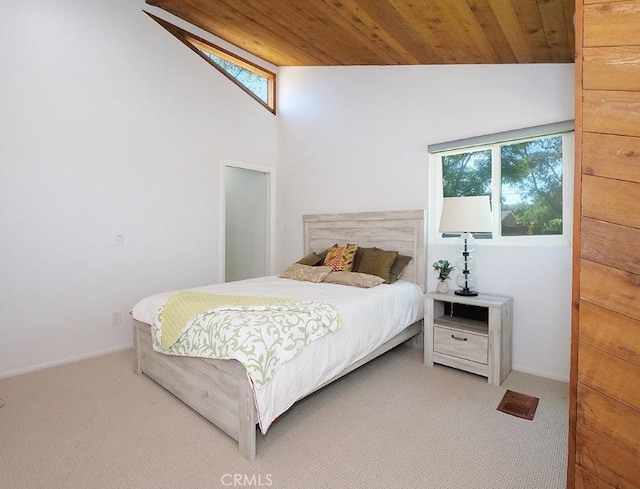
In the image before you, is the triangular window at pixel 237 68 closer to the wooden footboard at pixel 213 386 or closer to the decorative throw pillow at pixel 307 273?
the decorative throw pillow at pixel 307 273

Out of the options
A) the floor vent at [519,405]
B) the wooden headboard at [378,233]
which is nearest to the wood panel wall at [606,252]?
the floor vent at [519,405]

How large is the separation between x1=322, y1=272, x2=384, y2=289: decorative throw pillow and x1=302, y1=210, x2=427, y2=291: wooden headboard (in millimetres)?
507

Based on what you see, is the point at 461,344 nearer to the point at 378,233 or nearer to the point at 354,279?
the point at 354,279

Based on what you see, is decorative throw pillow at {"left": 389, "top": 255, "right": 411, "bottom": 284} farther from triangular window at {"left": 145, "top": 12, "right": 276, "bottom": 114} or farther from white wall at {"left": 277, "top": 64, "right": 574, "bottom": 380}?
triangular window at {"left": 145, "top": 12, "right": 276, "bottom": 114}

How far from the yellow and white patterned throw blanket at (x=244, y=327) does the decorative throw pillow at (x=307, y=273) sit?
0.93 metres

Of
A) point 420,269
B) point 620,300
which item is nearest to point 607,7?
point 620,300

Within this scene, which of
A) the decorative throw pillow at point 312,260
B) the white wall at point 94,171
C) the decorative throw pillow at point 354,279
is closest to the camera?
the white wall at point 94,171

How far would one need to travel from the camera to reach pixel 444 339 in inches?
110

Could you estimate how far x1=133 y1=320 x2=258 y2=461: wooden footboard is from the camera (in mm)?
1698

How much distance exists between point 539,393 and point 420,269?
1.34 m

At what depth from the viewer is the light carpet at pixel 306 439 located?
1.59 m

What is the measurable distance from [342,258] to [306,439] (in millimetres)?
1883

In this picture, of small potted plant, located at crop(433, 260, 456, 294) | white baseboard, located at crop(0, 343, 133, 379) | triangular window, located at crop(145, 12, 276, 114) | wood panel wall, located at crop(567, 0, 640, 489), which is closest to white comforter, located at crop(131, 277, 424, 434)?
small potted plant, located at crop(433, 260, 456, 294)

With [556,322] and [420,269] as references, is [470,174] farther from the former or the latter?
[556,322]
